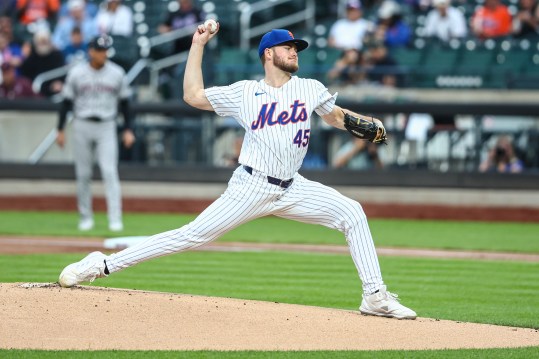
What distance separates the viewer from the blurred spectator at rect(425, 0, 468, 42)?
1822 centimetres

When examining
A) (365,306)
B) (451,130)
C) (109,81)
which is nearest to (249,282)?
(365,306)

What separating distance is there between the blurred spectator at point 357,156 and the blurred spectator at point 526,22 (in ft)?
12.4

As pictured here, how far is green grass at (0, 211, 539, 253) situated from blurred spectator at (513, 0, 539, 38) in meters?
3.91

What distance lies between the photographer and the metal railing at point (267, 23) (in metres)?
19.8

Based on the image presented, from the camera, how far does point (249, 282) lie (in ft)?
31.4

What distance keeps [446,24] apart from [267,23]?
11.8 ft

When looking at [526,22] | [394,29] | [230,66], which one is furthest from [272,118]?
[526,22]

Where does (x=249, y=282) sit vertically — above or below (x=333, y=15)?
below

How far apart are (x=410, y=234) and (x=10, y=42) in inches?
355

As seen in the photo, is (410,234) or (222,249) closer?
(222,249)

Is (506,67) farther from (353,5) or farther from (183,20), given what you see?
A: (183,20)

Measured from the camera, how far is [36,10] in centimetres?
2069

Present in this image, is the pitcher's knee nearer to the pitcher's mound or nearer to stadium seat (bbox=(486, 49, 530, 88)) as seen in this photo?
the pitcher's mound

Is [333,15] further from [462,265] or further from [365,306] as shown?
[365,306]
